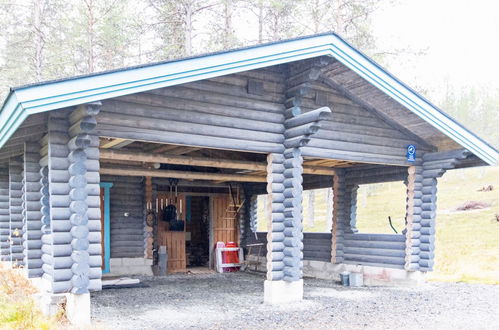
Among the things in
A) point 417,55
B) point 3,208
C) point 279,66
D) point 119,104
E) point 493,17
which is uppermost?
point 493,17

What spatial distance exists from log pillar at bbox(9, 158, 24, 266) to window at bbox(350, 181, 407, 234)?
57.3ft

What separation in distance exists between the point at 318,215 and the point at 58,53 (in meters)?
23.0

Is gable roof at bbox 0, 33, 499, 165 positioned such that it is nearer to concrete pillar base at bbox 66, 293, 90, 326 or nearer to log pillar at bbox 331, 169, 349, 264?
concrete pillar base at bbox 66, 293, 90, 326

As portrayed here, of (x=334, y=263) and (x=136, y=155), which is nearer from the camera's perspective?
(x=136, y=155)

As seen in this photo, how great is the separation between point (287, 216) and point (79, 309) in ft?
12.2

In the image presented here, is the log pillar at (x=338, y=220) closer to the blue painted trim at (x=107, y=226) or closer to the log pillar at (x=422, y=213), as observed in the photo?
the log pillar at (x=422, y=213)

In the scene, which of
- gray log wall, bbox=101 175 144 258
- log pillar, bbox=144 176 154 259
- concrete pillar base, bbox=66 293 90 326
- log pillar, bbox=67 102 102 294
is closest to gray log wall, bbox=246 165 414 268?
log pillar, bbox=144 176 154 259

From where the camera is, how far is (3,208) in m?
10.6

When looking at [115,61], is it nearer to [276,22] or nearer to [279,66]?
[276,22]

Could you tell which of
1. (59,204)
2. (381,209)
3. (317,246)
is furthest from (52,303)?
(381,209)

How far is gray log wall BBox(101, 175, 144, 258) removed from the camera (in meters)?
11.6

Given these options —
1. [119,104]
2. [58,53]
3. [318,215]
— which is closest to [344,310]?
[119,104]

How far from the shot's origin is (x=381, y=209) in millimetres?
32406

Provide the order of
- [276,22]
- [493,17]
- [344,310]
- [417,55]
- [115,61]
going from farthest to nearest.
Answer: [493,17]
[115,61]
[276,22]
[417,55]
[344,310]
